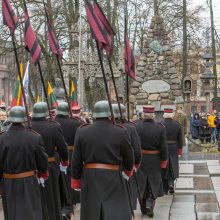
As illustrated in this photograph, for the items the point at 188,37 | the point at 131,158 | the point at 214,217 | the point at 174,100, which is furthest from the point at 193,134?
the point at 131,158

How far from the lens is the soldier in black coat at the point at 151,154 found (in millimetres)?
9977

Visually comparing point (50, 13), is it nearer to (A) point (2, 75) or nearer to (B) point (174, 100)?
(B) point (174, 100)

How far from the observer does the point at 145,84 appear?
22.3 meters

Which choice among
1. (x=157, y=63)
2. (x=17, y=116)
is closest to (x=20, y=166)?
(x=17, y=116)

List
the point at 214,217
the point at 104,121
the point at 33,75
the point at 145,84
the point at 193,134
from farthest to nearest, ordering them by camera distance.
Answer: the point at 33,75
the point at 193,134
the point at 145,84
the point at 214,217
the point at 104,121

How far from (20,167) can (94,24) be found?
79.3 inches

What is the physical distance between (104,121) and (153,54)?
1573 cm

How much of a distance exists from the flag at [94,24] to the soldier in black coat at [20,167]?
1.34m

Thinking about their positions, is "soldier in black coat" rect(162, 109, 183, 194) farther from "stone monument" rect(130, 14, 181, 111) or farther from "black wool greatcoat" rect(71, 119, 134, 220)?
"stone monument" rect(130, 14, 181, 111)

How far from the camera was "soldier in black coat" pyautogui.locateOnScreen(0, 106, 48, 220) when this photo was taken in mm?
7199

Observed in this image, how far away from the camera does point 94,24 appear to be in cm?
725

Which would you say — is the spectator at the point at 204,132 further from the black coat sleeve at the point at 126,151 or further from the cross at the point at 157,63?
the black coat sleeve at the point at 126,151

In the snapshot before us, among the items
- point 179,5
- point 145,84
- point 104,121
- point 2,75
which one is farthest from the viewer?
point 2,75

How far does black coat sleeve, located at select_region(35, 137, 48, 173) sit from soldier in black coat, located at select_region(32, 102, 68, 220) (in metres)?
1.04
